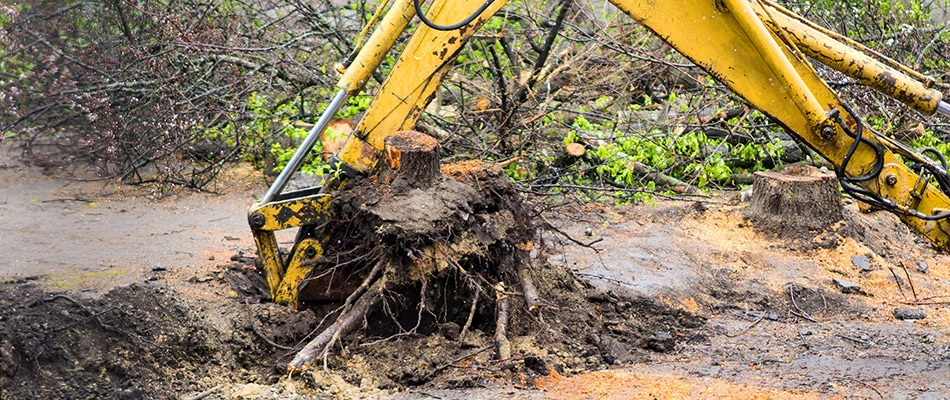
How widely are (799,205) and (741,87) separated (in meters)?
3.56

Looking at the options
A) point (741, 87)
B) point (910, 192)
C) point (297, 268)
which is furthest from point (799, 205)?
point (297, 268)

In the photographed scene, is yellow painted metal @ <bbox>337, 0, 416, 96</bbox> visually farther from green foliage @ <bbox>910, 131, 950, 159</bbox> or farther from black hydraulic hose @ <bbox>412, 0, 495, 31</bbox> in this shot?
green foliage @ <bbox>910, 131, 950, 159</bbox>

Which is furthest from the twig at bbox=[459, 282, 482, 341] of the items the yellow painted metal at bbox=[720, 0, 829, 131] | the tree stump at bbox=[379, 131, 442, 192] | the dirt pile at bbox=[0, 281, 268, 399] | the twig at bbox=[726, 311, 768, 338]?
the yellow painted metal at bbox=[720, 0, 829, 131]

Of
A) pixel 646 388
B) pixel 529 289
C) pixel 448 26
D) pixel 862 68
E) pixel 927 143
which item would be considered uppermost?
pixel 448 26

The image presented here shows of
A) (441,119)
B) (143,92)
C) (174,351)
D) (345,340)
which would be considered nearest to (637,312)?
(345,340)

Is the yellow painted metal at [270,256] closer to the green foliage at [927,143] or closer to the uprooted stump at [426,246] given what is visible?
the uprooted stump at [426,246]

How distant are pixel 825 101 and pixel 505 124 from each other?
3.93m

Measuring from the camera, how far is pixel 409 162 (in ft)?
16.2

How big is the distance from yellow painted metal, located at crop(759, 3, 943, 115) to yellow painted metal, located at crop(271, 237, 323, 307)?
2.74 m

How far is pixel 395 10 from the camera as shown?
492 centimetres

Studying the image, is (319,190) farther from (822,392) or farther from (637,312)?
(822,392)

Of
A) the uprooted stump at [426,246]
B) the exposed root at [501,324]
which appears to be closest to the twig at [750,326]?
the uprooted stump at [426,246]

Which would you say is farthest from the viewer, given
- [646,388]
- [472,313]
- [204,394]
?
[472,313]

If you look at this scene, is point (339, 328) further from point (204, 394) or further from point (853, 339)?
point (853, 339)
